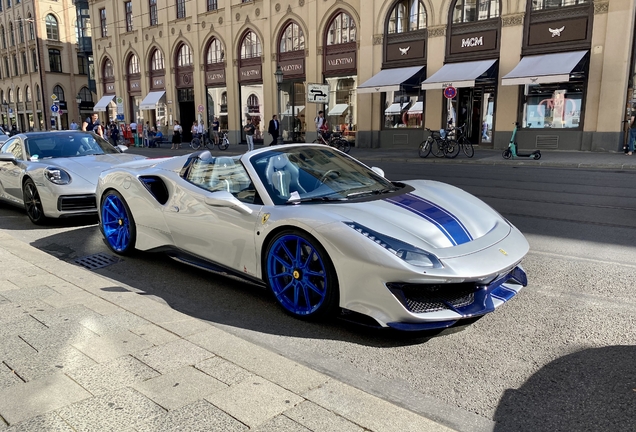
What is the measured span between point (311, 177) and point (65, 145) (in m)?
6.12

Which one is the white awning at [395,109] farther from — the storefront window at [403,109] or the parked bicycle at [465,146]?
the parked bicycle at [465,146]

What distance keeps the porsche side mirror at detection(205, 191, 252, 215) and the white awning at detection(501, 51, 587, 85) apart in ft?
57.6

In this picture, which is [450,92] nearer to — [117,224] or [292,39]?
[292,39]

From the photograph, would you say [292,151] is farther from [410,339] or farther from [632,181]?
[632,181]

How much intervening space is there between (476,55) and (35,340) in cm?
2228

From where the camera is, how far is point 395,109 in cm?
2519

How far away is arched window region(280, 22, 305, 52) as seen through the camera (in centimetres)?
2909

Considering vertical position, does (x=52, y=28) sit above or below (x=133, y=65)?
above

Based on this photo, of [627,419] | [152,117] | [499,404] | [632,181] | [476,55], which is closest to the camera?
[627,419]

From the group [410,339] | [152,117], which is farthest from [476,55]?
[152,117]

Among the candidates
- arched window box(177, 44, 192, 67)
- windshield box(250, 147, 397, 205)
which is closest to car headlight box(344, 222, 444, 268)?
windshield box(250, 147, 397, 205)

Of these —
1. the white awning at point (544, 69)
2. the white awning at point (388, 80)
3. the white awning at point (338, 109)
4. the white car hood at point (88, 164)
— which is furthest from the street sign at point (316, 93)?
the white car hood at point (88, 164)

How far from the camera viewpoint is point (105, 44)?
1740 inches

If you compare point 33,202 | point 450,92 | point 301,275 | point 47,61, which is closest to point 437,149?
point 450,92
